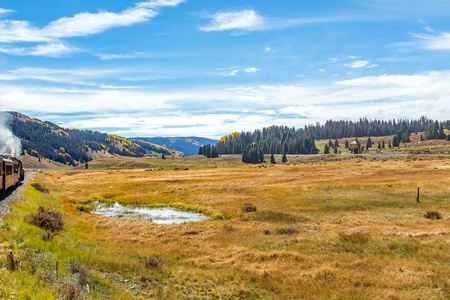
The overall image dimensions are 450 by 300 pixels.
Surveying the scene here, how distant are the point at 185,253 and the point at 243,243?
499cm

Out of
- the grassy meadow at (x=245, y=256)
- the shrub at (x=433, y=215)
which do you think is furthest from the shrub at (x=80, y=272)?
the shrub at (x=433, y=215)

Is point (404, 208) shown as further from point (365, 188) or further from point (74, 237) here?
point (74, 237)

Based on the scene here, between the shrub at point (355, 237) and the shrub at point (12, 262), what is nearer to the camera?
the shrub at point (12, 262)

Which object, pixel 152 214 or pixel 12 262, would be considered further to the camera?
pixel 152 214

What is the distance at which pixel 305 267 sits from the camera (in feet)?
53.9

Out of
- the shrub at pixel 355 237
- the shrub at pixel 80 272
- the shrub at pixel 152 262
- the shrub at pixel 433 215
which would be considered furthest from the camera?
the shrub at pixel 433 215

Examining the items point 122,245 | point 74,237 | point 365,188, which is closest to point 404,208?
point 365,188

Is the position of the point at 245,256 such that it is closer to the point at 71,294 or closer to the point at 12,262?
the point at 71,294

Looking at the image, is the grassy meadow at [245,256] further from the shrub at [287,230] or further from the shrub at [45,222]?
the shrub at [45,222]

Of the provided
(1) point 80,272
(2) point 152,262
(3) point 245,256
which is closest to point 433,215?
(3) point 245,256

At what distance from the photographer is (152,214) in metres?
38.4

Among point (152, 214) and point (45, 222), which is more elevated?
point (45, 222)

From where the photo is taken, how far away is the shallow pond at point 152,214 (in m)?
34.8

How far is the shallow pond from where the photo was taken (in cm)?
3481
